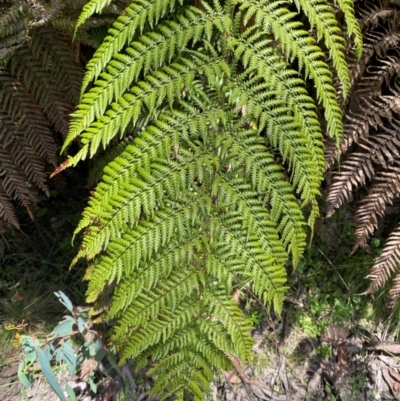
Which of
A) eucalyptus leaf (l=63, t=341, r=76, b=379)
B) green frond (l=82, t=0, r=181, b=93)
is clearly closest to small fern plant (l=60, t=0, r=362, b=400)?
green frond (l=82, t=0, r=181, b=93)

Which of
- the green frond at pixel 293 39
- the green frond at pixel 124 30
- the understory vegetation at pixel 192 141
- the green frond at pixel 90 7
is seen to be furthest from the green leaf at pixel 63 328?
the green frond at pixel 293 39

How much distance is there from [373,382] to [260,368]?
2.22 ft

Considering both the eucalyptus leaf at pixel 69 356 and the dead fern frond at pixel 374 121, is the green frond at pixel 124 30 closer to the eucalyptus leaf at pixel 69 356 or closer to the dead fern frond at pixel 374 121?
the dead fern frond at pixel 374 121

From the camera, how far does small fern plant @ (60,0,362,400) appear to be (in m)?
1.56

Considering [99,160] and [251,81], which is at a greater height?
[251,81]

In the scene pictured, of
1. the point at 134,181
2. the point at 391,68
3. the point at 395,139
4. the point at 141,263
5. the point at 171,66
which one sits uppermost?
the point at 171,66

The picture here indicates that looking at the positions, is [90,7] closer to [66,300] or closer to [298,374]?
[66,300]

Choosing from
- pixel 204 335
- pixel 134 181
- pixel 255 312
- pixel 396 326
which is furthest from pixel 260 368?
pixel 134 181

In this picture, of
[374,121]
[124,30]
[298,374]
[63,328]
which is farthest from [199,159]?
[298,374]

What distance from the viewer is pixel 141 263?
5.30 feet

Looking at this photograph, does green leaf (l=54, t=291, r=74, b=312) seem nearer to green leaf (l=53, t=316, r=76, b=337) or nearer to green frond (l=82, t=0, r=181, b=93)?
green leaf (l=53, t=316, r=76, b=337)

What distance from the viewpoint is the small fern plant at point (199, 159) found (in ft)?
5.10

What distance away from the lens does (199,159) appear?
160 cm

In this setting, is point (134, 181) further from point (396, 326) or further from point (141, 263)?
point (396, 326)
